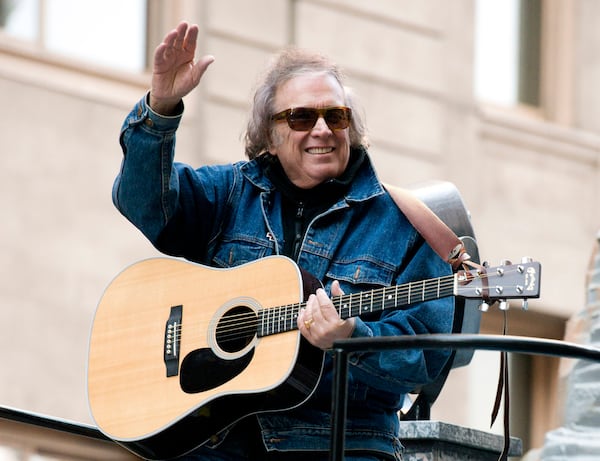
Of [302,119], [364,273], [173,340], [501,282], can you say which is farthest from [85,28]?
[501,282]

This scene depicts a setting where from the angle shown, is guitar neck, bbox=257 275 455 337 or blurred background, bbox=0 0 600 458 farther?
blurred background, bbox=0 0 600 458

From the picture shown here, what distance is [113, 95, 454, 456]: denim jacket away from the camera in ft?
15.5

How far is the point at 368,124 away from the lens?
11.1 m

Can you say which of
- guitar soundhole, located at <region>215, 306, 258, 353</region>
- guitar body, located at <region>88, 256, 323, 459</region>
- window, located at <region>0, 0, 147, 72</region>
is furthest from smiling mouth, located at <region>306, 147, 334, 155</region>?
window, located at <region>0, 0, 147, 72</region>

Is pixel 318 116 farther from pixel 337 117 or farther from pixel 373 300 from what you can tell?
pixel 373 300

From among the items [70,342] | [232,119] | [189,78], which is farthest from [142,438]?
[232,119]

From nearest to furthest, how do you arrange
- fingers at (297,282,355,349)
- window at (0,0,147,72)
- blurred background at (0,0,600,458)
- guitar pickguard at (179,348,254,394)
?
fingers at (297,282,355,349)
guitar pickguard at (179,348,254,394)
blurred background at (0,0,600,458)
window at (0,0,147,72)

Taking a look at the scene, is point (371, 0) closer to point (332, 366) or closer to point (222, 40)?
point (222, 40)

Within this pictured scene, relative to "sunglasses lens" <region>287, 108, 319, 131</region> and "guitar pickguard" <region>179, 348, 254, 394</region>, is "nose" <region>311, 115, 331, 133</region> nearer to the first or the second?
"sunglasses lens" <region>287, 108, 319, 131</region>

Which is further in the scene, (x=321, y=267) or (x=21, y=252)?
(x=21, y=252)

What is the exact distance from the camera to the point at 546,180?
1254 cm

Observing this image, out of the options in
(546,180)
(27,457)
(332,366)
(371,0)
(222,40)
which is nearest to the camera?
(332,366)

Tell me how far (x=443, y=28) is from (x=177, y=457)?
24.7 feet

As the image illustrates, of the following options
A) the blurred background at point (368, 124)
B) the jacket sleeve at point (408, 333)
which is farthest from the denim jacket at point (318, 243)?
the blurred background at point (368, 124)
